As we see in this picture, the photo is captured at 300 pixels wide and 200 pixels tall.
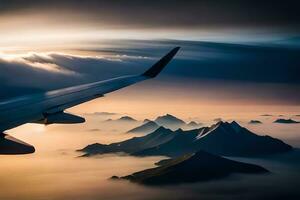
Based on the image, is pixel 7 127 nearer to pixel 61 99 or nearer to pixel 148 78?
pixel 61 99

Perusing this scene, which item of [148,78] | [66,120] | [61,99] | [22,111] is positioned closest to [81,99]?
[61,99]

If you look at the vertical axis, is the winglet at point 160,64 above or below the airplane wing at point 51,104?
above

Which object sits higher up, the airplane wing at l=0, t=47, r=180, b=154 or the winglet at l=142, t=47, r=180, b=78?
the winglet at l=142, t=47, r=180, b=78

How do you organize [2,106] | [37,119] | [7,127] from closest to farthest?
[7,127] → [37,119] → [2,106]

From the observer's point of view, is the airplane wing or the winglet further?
the winglet

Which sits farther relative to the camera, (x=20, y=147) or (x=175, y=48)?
(x=175, y=48)

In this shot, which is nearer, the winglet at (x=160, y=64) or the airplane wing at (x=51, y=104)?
the airplane wing at (x=51, y=104)
